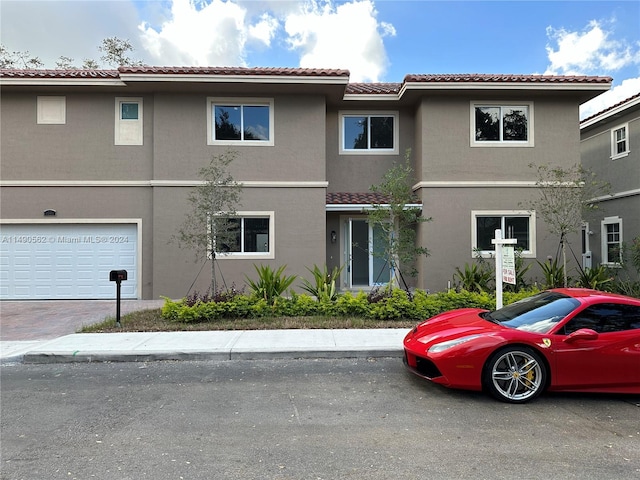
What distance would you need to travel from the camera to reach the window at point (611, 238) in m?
14.5

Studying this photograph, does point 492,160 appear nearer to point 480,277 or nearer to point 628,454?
point 480,277

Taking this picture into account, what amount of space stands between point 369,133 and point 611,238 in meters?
9.52

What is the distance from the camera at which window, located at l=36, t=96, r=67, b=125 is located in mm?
12266

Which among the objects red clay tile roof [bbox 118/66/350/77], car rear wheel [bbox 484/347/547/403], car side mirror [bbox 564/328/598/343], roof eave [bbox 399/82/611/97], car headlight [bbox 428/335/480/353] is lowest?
car rear wheel [bbox 484/347/547/403]

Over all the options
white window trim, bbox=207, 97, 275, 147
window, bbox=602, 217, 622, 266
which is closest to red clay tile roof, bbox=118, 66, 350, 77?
white window trim, bbox=207, 97, 275, 147

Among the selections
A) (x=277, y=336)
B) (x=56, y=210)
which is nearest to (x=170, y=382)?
(x=277, y=336)

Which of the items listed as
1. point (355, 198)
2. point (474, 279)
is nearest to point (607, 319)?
point (474, 279)

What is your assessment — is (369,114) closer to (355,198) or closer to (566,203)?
(355,198)

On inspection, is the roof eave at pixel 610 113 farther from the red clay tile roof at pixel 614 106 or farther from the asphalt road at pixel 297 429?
the asphalt road at pixel 297 429

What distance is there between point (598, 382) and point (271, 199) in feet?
30.0

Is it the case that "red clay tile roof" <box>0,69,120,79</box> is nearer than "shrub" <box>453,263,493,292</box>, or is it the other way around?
"shrub" <box>453,263,493,292</box>

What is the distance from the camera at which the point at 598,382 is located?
4746 mm

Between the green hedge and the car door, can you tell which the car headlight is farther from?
the green hedge

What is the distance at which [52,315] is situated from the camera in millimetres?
9961
